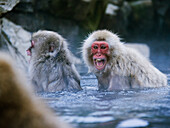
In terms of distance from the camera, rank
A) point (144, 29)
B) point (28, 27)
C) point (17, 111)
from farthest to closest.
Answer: point (144, 29)
point (28, 27)
point (17, 111)

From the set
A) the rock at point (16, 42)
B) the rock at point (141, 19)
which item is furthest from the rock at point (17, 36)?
the rock at point (141, 19)

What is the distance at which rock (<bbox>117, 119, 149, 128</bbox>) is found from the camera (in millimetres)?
2638

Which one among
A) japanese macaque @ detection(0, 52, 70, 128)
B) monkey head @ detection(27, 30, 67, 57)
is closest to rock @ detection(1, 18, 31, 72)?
monkey head @ detection(27, 30, 67, 57)

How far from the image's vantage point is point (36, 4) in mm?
10828

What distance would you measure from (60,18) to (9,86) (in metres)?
10.4

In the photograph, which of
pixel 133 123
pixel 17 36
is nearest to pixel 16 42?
pixel 17 36

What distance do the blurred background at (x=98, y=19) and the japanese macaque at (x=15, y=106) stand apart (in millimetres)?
4626

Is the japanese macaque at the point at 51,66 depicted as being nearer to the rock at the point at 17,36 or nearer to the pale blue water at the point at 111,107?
the pale blue water at the point at 111,107

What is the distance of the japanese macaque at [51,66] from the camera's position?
15.9 ft

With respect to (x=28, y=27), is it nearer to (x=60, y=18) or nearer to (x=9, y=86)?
(x=60, y=18)

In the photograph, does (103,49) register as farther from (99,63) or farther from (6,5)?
(6,5)

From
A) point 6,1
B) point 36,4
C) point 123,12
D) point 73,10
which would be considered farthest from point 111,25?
point 6,1

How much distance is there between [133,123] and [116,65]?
2346mm

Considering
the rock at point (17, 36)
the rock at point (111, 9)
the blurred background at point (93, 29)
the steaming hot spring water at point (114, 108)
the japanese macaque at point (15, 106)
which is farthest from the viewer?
the rock at point (111, 9)
